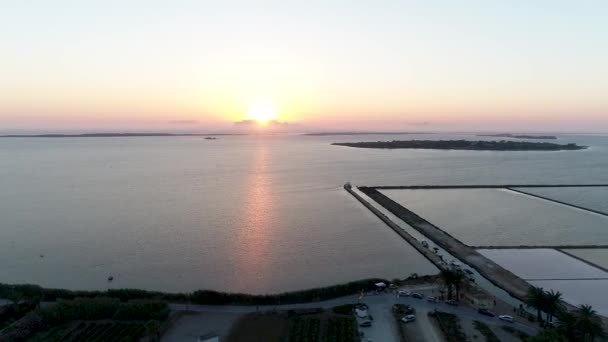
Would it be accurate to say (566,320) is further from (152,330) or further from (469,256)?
(152,330)

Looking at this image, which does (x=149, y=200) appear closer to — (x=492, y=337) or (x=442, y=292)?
(x=442, y=292)

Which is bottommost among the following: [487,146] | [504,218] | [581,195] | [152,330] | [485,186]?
[152,330]

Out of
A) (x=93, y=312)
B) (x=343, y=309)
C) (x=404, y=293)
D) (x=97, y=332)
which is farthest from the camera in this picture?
(x=404, y=293)

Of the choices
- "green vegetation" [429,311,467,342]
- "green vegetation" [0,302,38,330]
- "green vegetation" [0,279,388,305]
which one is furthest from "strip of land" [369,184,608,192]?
"green vegetation" [0,302,38,330]

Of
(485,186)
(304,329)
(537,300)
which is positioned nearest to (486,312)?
(537,300)

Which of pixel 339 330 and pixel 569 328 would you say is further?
pixel 339 330

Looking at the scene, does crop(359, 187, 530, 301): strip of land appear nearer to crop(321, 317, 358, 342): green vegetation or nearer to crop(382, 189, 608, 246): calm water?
crop(382, 189, 608, 246): calm water

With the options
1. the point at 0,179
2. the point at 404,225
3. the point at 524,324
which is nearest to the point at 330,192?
the point at 404,225
